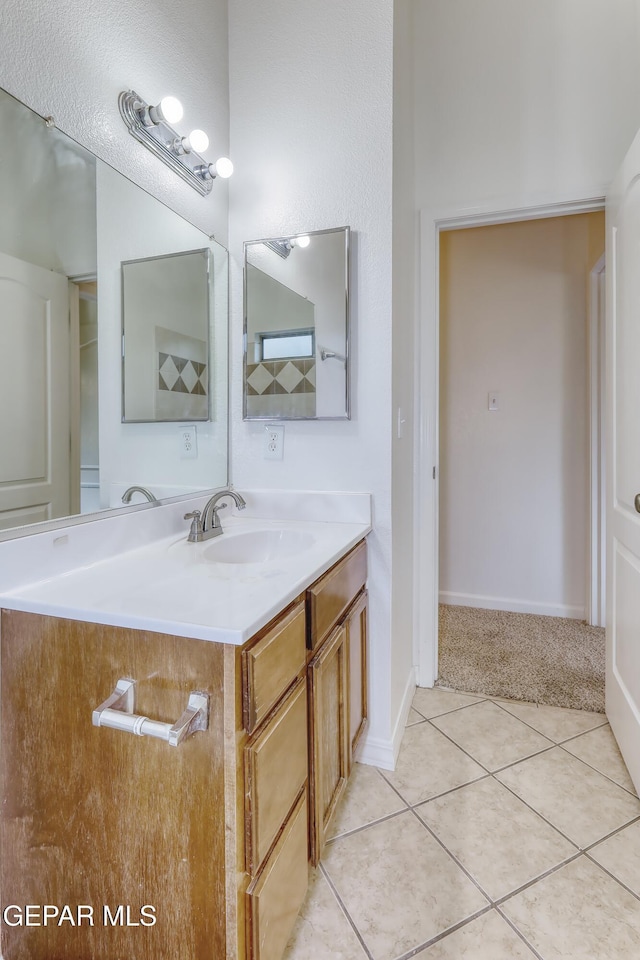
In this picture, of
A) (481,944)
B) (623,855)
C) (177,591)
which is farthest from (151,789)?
(623,855)

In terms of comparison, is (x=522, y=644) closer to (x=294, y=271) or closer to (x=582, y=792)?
(x=582, y=792)

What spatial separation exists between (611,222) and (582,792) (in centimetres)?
193

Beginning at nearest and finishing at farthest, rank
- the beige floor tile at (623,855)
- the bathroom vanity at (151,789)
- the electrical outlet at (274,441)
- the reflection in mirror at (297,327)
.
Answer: the bathroom vanity at (151,789) → the beige floor tile at (623,855) → the reflection in mirror at (297,327) → the electrical outlet at (274,441)

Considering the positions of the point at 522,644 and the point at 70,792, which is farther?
the point at 522,644

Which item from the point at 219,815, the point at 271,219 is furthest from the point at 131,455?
the point at 271,219

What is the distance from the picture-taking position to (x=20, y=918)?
944mm

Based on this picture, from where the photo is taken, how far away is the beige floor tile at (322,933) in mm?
1026

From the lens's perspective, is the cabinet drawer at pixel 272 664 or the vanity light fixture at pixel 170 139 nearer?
the cabinet drawer at pixel 272 664

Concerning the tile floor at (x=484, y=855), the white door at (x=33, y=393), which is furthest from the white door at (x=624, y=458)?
the white door at (x=33, y=393)

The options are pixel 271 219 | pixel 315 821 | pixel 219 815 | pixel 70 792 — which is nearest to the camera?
pixel 219 815

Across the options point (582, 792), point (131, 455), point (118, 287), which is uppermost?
point (118, 287)

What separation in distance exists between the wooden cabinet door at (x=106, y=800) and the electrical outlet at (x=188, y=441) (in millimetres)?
745

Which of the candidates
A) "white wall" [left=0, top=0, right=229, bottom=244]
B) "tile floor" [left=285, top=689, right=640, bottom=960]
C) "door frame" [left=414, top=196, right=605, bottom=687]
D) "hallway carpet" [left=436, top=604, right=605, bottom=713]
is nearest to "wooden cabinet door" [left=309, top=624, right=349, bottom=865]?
"tile floor" [left=285, top=689, right=640, bottom=960]

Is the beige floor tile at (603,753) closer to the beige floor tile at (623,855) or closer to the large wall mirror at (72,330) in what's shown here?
the beige floor tile at (623,855)
